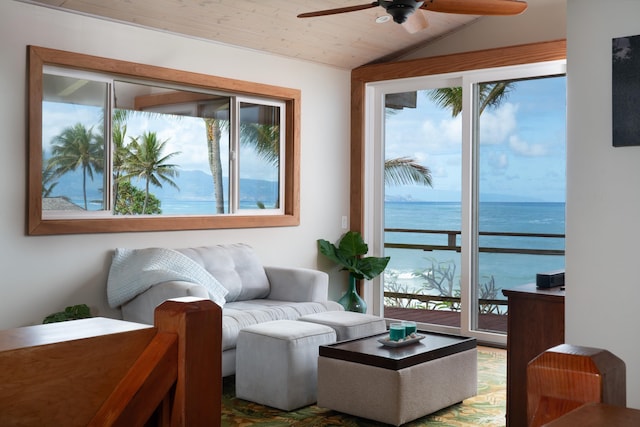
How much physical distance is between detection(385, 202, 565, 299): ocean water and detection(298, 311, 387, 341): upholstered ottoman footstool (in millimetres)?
1658

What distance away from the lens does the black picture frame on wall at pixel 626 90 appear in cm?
326

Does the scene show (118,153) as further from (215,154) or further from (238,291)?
(238,291)

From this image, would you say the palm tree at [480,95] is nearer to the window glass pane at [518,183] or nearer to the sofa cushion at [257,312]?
the window glass pane at [518,183]

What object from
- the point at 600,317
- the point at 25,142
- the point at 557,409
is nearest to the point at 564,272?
the point at 600,317

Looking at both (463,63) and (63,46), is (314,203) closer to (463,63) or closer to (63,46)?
(463,63)

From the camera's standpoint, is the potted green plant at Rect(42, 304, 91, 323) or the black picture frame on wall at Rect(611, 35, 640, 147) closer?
the black picture frame on wall at Rect(611, 35, 640, 147)

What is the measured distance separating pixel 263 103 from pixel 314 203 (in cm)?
105

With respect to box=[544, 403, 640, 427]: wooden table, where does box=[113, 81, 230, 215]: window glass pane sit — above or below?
above

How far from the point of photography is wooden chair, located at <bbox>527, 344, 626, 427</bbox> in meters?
0.83

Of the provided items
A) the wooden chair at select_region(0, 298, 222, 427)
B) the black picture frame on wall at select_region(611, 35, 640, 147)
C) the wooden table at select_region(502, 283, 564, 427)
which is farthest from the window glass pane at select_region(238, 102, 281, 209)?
the wooden chair at select_region(0, 298, 222, 427)

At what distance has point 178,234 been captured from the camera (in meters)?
5.57

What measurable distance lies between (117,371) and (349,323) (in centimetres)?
377

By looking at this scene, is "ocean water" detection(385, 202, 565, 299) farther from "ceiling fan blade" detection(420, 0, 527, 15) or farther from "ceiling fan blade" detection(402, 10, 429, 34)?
"ceiling fan blade" detection(420, 0, 527, 15)

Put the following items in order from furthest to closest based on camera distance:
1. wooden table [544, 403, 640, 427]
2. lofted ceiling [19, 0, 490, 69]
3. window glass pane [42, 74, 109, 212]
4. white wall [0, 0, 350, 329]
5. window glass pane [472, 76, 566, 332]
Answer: window glass pane [472, 76, 566, 332], lofted ceiling [19, 0, 490, 69], window glass pane [42, 74, 109, 212], white wall [0, 0, 350, 329], wooden table [544, 403, 640, 427]
